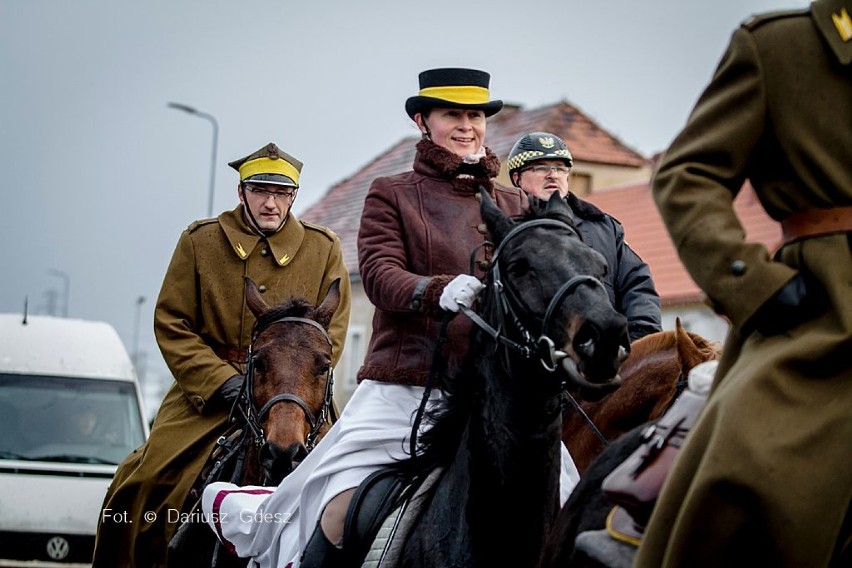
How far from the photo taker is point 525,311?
198 inches

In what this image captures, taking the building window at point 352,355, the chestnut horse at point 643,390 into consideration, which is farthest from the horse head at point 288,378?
the building window at point 352,355

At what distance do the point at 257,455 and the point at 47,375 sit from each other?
6.14 metres

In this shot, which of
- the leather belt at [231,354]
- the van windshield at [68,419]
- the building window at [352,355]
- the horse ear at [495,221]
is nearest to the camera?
the horse ear at [495,221]

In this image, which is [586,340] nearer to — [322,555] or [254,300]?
[322,555]

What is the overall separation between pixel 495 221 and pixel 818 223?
1.96 m

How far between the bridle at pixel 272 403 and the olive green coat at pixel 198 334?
488 mm

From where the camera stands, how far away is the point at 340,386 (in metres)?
36.8

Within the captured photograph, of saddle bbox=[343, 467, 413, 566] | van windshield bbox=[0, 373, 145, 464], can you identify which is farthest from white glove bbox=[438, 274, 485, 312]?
van windshield bbox=[0, 373, 145, 464]

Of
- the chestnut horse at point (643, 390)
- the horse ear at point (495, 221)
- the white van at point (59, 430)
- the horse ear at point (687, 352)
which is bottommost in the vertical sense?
the white van at point (59, 430)

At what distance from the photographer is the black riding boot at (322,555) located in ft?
18.7

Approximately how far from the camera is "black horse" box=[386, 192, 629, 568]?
496 cm

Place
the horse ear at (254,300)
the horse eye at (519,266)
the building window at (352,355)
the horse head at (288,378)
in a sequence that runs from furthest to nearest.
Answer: the building window at (352,355) → the horse ear at (254,300) → the horse head at (288,378) → the horse eye at (519,266)

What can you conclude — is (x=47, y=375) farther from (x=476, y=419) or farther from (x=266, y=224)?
(x=476, y=419)

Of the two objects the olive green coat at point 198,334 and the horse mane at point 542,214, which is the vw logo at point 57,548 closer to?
the olive green coat at point 198,334
